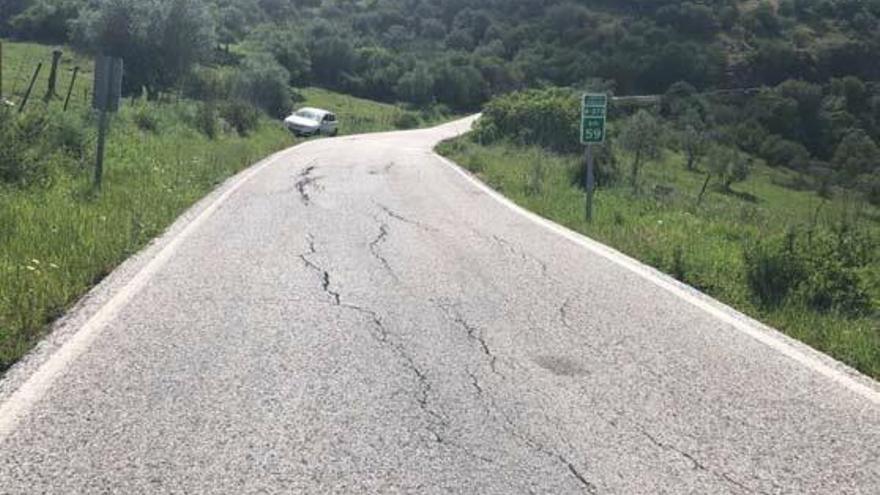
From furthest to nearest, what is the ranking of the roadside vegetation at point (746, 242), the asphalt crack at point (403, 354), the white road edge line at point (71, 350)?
Answer: the roadside vegetation at point (746, 242), the asphalt crack at point (403, 354), the white road edge line at point (71, 350)

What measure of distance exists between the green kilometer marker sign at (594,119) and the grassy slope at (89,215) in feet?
19.7

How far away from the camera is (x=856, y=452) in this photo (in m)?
4.41

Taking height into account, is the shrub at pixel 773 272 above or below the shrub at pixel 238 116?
below

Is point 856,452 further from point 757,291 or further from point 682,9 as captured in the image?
point 682,9

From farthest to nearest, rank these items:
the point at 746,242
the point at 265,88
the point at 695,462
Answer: the point at 265,88
the point at 746,242
the point at 695,462

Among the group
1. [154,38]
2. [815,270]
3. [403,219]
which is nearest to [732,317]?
[815,270]

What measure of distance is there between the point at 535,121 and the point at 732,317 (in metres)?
32.1

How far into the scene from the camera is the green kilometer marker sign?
42.7 ft

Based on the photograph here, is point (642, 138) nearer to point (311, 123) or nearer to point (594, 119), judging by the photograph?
point (311, 123)

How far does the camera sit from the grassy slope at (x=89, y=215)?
648cm

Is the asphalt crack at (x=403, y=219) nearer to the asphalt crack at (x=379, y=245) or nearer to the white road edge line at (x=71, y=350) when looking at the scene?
the asphalt crack at (x=379, y=245)

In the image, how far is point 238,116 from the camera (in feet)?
108

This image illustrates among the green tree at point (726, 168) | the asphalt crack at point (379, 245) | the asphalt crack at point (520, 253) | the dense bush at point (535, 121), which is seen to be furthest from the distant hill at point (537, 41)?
the asphalt crack at point (520, 253)

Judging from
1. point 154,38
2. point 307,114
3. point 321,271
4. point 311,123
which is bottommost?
point 321,271
